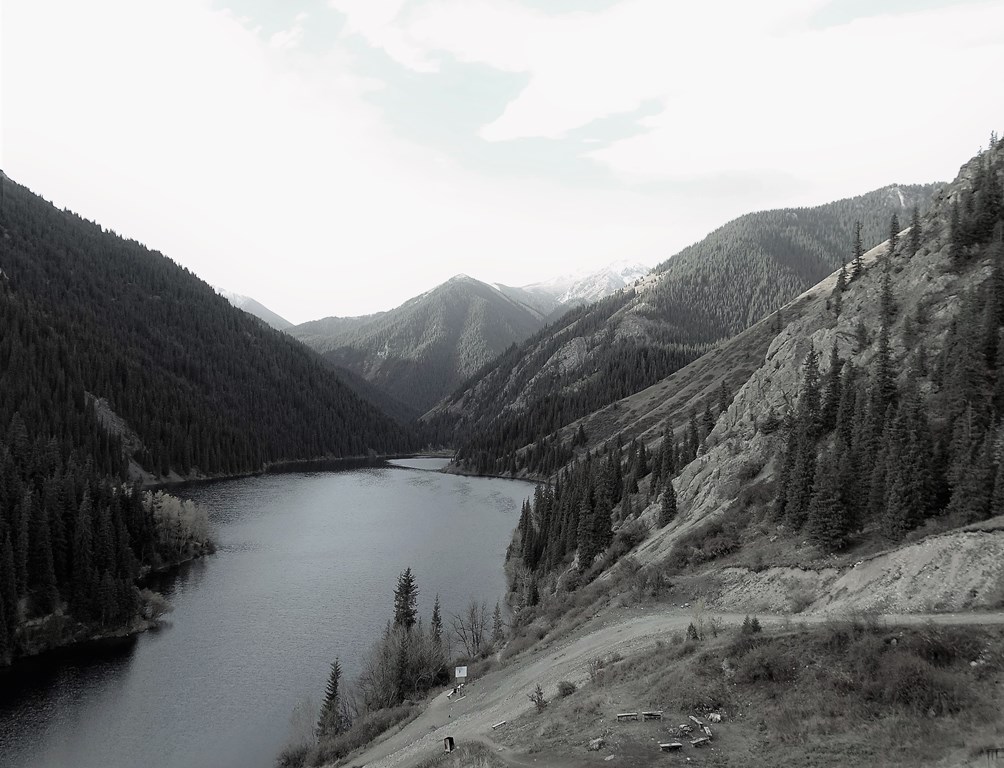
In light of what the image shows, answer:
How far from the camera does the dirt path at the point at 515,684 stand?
98.0ft

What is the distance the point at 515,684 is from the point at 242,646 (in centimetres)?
4187

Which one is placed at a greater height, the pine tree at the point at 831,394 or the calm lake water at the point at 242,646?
the pine tree at the point at 831,394

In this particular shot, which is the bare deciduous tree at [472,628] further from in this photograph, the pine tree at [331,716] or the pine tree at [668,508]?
the pine tree at [668,508]

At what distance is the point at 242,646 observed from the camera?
65500mm

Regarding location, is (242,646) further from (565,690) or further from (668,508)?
(565,690)

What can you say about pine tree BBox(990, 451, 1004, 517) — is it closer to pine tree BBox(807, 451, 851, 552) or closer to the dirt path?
pine tree BBox(807, 451, 851, 552)

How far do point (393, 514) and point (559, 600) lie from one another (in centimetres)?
8437

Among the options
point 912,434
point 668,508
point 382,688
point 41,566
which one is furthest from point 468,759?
point 41,566

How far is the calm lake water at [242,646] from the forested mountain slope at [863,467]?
68.7 ft

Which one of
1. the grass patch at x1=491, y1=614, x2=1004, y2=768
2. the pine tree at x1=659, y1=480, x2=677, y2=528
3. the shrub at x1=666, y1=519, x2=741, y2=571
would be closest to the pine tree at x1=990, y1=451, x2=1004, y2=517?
the grass patch at x1=491, y1=614, x2=1004, y2=768

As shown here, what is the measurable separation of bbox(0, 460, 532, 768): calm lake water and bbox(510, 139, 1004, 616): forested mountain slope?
20932mm

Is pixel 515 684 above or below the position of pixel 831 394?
below

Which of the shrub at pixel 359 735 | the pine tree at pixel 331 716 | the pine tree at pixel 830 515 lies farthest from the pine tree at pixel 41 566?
the pine tree at pixel 830 515

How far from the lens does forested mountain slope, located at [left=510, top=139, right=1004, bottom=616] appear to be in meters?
30.8
